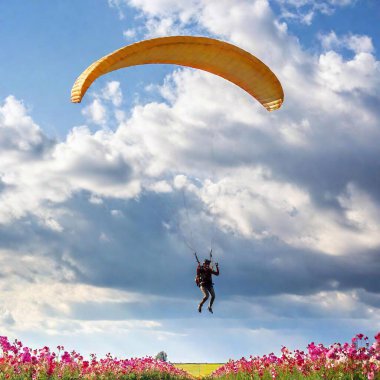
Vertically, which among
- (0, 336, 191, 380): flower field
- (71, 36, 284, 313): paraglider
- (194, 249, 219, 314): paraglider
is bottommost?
(0, 336, 191, 380): flower field

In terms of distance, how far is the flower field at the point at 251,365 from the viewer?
30.5 ft

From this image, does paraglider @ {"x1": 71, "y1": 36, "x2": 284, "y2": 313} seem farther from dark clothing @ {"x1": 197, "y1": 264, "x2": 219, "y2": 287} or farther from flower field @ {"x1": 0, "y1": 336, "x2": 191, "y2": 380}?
flower field @ {"x1": 0, "y1": 336, "x2": 191, "y2": 380}

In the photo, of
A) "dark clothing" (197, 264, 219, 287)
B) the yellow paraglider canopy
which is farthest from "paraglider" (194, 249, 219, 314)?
the yellow paraglider canopy

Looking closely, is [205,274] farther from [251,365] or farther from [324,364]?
[324,364]

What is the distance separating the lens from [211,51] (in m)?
15.6

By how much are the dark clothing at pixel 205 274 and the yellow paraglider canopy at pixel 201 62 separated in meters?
5.61

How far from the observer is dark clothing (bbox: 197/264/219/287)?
57.1 feet

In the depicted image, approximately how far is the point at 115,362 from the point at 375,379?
8.81 m

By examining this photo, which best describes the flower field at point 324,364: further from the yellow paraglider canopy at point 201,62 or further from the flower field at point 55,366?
the yellow paraglider canopy at point 201,62

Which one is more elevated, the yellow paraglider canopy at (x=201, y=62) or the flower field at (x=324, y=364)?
the yellow paraglider canopy at (x=201, y=62)

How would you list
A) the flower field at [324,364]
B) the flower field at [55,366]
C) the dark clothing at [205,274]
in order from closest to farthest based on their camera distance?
the flower field at [324,364]
the flower field at [55,366]
the dark clothing at [205,274]

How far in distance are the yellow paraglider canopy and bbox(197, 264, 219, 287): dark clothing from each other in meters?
5.61

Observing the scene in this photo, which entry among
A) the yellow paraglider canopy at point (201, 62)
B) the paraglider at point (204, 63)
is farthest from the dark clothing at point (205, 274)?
the yellow paraglider canopy at point (201, 62)

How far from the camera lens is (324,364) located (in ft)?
35.8
